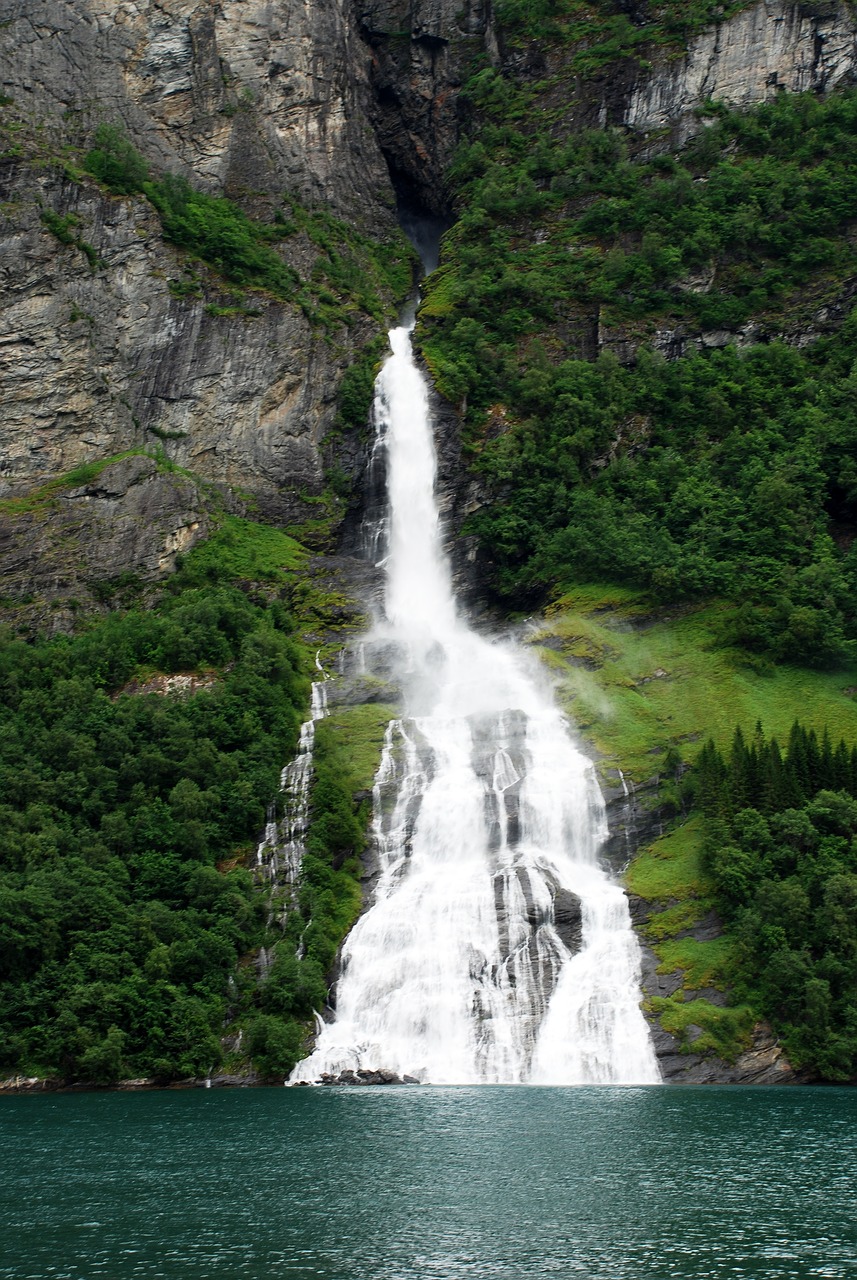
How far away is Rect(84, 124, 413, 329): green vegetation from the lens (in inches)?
3095

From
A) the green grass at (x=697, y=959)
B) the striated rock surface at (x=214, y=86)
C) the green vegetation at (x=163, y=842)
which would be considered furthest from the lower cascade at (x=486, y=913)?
the striated rock surface at (x=214, y=86)

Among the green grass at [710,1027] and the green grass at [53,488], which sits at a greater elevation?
the green grass at [53,488]

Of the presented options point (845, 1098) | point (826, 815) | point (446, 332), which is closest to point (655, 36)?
point (446, 332)

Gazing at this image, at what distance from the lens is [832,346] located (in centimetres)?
7338

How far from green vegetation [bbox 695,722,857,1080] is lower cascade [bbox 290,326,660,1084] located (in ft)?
14.4

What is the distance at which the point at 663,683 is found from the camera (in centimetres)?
5772

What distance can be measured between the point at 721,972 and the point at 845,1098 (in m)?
7.45

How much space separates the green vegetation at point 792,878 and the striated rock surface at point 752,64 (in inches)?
2282

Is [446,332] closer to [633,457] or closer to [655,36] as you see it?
[633,457]

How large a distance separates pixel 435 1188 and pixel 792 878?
22.4 metres

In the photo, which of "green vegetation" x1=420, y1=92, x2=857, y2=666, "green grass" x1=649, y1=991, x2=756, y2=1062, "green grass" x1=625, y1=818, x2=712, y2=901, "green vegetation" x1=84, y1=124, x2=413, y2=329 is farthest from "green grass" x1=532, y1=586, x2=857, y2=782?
"green vegetation" x1=84, y1=124, x2=413, y2=329

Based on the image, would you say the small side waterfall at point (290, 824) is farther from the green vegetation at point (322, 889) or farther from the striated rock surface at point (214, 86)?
the striated rock surface at point (214, 86)

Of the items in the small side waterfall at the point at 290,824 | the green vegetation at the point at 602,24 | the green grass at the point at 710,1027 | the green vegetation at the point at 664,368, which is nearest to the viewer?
the green grass at the point at 710,1027

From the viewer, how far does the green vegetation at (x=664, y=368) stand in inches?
2486
